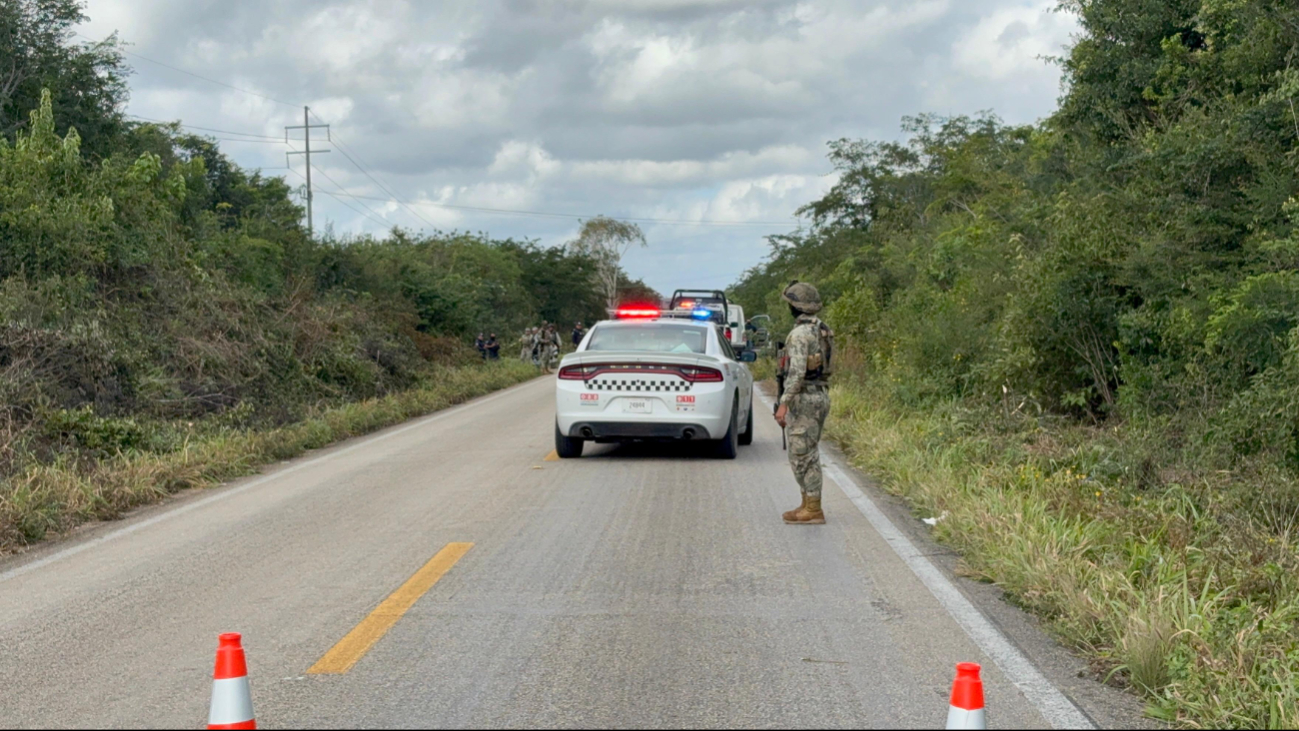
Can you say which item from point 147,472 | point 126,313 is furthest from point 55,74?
point 147,472

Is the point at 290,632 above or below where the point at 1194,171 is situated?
below

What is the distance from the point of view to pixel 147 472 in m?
11.7

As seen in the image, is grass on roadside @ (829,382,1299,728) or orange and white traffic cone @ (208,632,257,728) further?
grass on roadside @ (829,382,1299,728)

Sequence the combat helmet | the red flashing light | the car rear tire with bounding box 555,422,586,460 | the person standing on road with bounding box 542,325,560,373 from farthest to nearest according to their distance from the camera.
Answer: the person standing on road with bounding box 542,325,560,373, the red flashing light, the car rear tire with bounding box 555,422,586,460, the combat helmet

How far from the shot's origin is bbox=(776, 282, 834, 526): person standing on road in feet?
30.1

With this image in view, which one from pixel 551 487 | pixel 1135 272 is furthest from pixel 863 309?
pixel 551 487

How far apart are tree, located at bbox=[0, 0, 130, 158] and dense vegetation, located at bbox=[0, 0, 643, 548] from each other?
0.15 ft

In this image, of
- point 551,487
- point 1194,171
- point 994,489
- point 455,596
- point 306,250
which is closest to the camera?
point 455,596

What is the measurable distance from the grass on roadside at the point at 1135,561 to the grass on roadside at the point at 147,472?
21.6 feet

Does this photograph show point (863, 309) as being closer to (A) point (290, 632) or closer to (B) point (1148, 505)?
(B) point (1148, 505)

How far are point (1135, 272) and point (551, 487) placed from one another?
22.8ft

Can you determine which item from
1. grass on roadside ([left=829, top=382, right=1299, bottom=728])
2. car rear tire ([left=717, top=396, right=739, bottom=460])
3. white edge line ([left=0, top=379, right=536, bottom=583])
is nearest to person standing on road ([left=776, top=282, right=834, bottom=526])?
grass on roadside ([left=829, top=382, right=1299, bottom=728])

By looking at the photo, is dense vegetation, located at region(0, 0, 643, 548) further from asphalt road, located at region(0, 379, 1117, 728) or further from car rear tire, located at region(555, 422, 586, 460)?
car rear tire, located at region(555, 422, 586, 460)

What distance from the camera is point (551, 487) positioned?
11.1m
